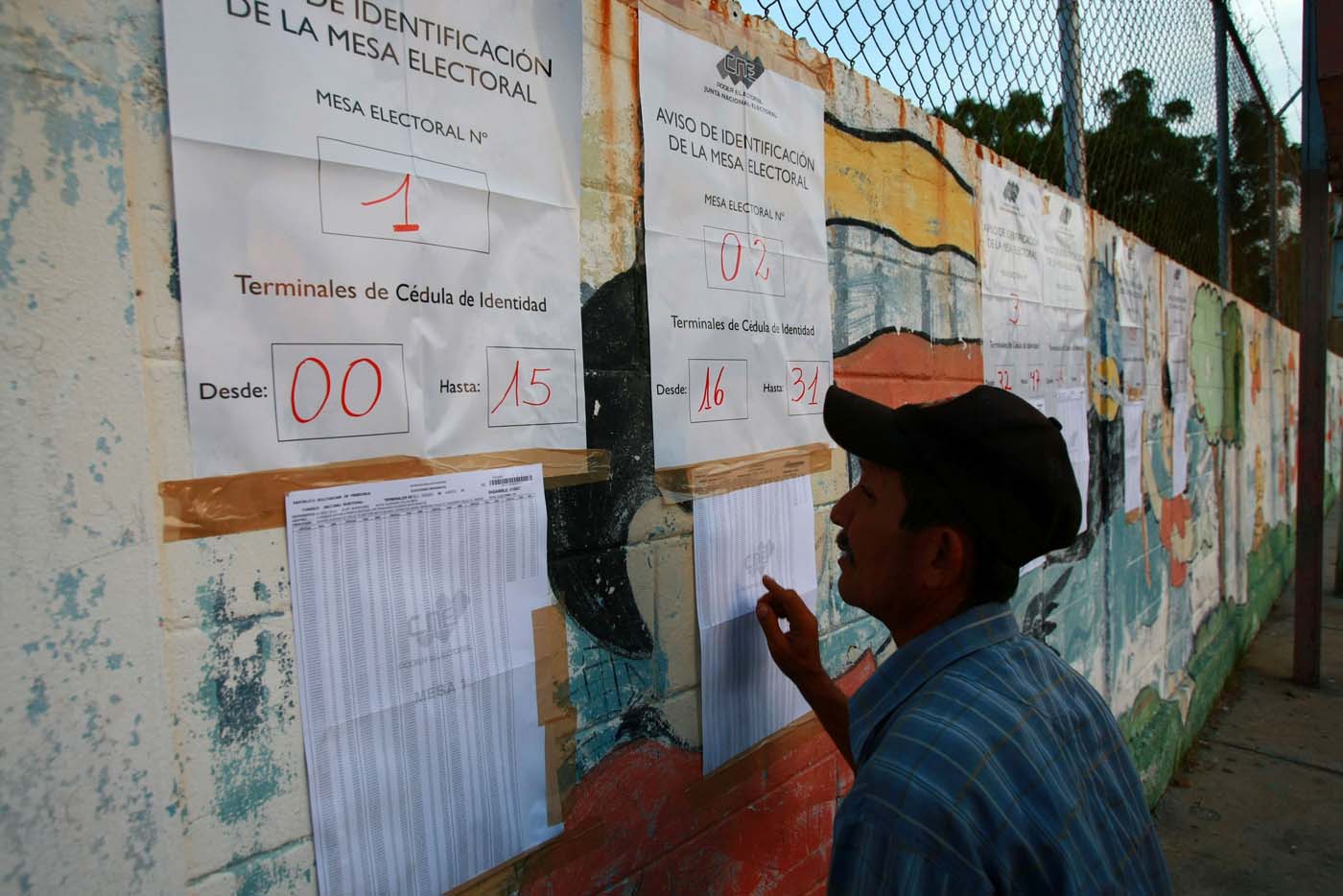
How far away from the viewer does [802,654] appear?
165cm

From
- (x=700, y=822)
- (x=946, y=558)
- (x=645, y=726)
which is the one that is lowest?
(x=700, y=822)

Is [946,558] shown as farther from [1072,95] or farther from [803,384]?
[1072,95]

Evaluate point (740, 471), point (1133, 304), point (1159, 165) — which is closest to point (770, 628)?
point (740, 471)

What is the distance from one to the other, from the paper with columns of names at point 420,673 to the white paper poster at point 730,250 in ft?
1.35

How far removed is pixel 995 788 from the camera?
3.41ft

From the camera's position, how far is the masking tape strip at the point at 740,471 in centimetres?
153

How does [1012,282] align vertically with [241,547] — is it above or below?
above

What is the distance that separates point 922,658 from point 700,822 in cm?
62

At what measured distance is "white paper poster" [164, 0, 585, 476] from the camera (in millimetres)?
932

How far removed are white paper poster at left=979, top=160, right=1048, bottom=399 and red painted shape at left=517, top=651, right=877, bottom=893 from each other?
119cm

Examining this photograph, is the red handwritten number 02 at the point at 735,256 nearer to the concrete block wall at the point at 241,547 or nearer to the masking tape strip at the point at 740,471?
the concrete block wall at the point at 241,547

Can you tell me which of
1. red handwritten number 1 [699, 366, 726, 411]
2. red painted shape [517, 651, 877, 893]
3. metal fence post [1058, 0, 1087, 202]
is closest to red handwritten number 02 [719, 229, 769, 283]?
red handwritten number 1 [699, 366, 726, 411]

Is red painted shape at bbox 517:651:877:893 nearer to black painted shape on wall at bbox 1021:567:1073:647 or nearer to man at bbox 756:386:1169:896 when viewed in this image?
man at bbox 756:386:1169:896

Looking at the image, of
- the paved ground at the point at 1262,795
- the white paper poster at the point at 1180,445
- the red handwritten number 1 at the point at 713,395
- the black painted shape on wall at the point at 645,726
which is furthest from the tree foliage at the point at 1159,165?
the paved ground at the point at 1262,795
